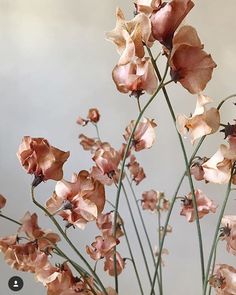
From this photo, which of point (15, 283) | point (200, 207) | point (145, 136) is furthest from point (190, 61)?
point (15, 283)

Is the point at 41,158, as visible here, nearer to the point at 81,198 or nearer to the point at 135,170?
the point at 81,198

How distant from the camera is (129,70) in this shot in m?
0.56

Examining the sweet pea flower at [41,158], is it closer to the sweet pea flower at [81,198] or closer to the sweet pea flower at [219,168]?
the sweet pea flower at [81,198]

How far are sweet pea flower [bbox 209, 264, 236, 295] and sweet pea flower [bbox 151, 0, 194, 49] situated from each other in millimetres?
283

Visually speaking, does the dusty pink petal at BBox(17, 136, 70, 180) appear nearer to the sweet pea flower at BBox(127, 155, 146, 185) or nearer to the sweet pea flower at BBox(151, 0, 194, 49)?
the sweet pea flower at BBox(151, 0, 194, 49)

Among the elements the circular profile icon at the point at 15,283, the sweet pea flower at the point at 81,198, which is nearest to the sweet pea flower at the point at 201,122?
the sweet pea flower at the point at 81,198

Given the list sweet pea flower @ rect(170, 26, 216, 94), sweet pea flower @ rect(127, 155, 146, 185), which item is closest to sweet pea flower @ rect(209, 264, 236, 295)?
sweet pea flower @ rect(170, 26, 216, 94)

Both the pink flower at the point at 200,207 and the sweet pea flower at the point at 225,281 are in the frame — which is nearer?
the sweet pea flower at the point at 225,281

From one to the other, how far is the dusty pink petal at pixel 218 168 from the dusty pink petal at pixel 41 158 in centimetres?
18

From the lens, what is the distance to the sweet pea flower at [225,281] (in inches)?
23.1

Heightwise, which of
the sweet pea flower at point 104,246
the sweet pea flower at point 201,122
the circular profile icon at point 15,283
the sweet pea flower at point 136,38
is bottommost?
the sweet pea flower at point 104,246

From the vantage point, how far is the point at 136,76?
553 millimetres

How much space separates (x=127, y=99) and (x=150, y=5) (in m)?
1.16

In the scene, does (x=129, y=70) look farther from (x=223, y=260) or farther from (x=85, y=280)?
(x=223, y=260)
